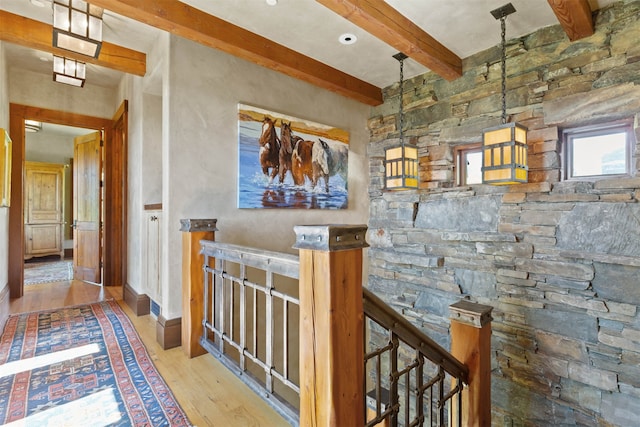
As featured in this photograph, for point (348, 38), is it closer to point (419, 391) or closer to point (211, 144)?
point (211, 144)

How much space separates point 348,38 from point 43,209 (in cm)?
703

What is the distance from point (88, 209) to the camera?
4566 millimetres

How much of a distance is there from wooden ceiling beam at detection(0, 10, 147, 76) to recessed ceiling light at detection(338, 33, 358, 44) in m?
1.91

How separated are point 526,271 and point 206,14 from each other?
3362 millimetres

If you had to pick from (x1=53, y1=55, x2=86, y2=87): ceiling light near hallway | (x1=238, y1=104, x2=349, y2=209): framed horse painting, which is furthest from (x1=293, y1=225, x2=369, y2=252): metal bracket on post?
(x1=53, y1=55, x2=86, y2=87): ceiling light near hallway

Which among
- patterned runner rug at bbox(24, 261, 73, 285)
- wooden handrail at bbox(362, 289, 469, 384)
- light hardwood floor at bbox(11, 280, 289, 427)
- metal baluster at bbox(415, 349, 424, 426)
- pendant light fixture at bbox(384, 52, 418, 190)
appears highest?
pendant light fixture at bbox(384, 52, 418, 190)

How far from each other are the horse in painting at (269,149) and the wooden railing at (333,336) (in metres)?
0.99

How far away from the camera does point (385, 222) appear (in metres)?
3.99

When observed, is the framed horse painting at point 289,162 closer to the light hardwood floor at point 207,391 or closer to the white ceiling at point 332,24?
the white ceiling at point 332,24

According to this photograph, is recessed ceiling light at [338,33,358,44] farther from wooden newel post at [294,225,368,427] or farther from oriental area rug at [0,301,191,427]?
oriental area rug at [0,301,191,427]

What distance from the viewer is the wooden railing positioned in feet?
3.76

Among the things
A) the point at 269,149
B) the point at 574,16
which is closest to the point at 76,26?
the point at 269,149

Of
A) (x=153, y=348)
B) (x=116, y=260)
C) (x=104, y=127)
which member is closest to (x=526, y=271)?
(x=153, y=348)

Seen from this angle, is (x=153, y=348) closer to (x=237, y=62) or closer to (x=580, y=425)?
(x=237, y=62)
